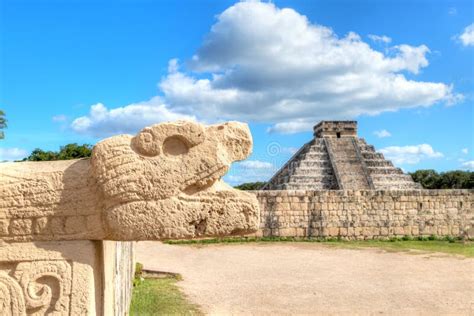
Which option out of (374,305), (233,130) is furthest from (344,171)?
(233,130)

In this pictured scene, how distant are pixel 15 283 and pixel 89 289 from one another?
1.23 ft

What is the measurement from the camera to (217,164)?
2.39 m

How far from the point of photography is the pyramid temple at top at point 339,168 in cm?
2097

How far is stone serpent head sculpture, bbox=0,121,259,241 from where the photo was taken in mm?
2334

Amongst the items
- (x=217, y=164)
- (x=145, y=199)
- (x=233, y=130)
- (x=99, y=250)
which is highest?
(x=233, y=130)

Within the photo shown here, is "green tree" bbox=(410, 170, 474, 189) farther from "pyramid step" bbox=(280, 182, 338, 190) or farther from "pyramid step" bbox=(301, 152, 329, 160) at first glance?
"pyramid step" bbox=(280, 182, 338, 190)

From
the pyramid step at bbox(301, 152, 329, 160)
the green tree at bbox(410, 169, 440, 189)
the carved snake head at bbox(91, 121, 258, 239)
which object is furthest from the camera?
the green tree at bbox(410, 169, 440, 189)

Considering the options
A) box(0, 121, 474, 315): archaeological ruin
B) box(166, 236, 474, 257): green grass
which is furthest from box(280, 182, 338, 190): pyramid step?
box(0, 121, 474, 315): archaeological ruin

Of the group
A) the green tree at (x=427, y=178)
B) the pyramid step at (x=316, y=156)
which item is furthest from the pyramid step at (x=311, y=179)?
the green tree at (x=427, y=178)

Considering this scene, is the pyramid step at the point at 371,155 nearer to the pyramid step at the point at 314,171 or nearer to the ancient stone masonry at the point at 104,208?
the pyramid step at the point at 314,171

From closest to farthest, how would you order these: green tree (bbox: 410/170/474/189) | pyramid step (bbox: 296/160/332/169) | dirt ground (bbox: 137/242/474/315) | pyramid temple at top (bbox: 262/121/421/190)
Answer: dirt ground (bbox: 137/242/474/315) < pyramid temple at top (bbox: 262/121/421/190) < pyramid step (bbox: 296/160/332/169) < green tree (bbox: 410/170/474/189)

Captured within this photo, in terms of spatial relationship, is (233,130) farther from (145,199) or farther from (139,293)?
(139,293)

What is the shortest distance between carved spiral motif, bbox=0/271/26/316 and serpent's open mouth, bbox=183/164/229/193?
960 mm

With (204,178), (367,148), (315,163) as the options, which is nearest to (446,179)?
(367,148)
